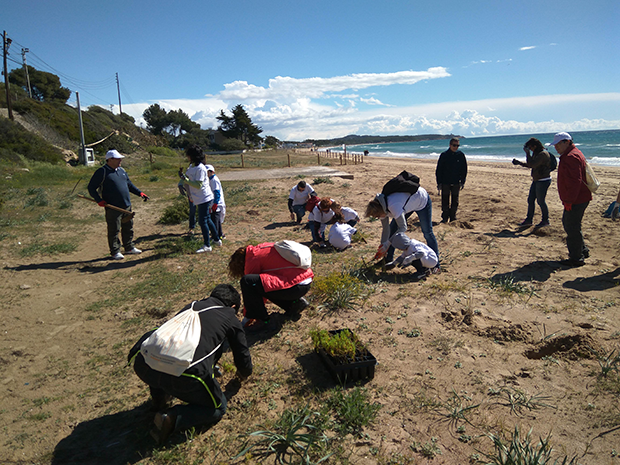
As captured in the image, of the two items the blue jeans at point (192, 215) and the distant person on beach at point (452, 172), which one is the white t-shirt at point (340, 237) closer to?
the distant person on beach at point (452, 172)

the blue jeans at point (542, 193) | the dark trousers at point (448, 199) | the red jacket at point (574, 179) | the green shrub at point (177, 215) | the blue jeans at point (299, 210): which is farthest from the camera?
the green shrub at point (177, 215)

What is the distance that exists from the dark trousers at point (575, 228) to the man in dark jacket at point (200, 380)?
5164 mm

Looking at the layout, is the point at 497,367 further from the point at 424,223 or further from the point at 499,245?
the point at 499,245

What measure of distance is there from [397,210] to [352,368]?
2.58 meters

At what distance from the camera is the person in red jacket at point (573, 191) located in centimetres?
545

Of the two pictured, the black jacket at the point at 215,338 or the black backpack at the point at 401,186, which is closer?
the black jacket at the point at 215,338

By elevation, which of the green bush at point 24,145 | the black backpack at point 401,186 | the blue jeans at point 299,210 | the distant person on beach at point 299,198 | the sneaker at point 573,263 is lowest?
the sneaker at point 573,263

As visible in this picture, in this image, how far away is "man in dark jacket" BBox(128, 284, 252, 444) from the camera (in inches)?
103

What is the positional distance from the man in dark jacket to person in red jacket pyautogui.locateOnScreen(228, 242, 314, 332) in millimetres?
739

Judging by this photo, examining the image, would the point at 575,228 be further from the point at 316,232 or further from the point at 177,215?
the point at 177,215

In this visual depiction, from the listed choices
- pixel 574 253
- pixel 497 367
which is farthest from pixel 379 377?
pixel 574 253

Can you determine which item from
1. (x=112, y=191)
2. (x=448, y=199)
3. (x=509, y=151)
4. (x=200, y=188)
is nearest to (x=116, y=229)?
(x=112, y=191)

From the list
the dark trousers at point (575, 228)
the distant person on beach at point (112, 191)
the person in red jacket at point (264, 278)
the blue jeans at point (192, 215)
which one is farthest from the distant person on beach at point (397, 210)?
the blue jeans at point (192, 215)

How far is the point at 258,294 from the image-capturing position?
387 cm
